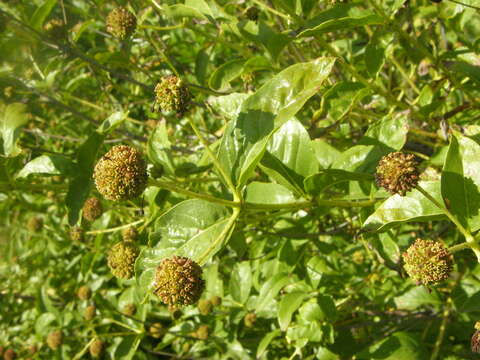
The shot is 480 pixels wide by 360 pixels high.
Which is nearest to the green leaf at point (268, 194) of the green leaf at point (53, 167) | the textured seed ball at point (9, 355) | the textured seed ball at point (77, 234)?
the green leaf at point (53, 167)

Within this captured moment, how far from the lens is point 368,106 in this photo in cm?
194

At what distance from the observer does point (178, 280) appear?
1.14 meters

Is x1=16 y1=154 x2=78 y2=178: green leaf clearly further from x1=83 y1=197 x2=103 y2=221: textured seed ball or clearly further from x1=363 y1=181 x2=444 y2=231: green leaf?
x1=363 y1=181 x2=444 y2=231: green leaf

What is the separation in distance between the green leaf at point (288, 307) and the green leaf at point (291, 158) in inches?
22.5

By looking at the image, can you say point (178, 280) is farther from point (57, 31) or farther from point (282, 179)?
point (57, 31)

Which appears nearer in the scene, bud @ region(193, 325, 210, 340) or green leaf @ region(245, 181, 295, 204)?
green leaf @ region(245, 181, 295, 204)

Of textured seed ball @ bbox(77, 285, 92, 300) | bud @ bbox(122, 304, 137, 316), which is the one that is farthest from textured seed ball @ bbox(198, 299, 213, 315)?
textured seed ball @ bbox(77, 285, 92, 300)

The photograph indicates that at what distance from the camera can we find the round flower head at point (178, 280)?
1.14 m

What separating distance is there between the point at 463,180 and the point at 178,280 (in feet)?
2.45

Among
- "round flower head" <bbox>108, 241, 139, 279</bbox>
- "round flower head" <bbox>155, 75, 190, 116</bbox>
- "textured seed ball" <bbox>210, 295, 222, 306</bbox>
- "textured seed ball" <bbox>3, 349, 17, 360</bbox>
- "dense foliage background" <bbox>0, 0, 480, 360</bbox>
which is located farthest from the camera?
"textured seed ball" <bbox>3, 349, 17, 360</bbox>

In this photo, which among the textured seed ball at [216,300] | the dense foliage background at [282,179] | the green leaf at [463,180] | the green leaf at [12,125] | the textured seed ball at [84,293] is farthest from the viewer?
the textured seed ball at [84,293]

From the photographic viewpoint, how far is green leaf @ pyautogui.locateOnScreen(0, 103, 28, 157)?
4.85 feet

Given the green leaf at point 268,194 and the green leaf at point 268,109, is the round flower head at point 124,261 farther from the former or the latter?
the green leaf at point 268,109

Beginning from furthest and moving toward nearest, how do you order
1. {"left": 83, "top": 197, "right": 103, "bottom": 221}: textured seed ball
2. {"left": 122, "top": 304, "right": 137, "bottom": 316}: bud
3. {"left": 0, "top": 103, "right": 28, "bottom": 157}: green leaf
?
{"left": 122, "top": 304, "right": 137, "bottom": 316}: bud
{"left": 83, "top": 197, "right": 103, "bottom": 221}: textured seed ball
{"left": 0, "top": 103, "right": 28, "bottom": 157}: green leaf
